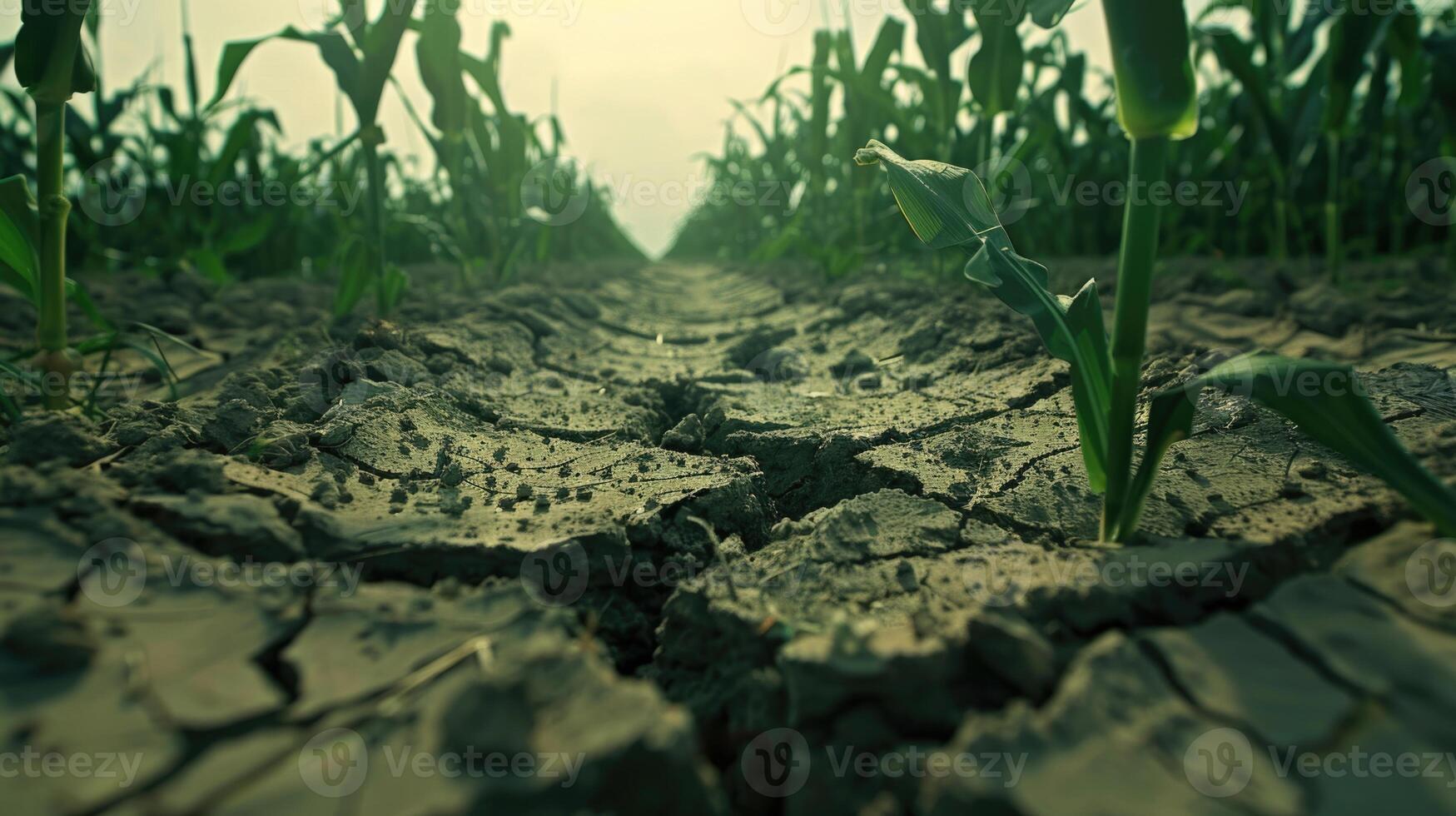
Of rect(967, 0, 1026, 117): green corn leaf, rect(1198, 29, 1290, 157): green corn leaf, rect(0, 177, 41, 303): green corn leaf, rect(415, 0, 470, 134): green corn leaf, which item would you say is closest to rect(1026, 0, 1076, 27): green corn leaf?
rect(967, 0, 1026, 117): green corn leaf

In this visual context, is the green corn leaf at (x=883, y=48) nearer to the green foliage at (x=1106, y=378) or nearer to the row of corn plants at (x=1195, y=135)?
A: the row of corn plants at (x=1195, y=135)

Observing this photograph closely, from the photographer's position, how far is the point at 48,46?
1403 mm

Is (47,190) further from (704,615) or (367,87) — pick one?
(704,615)

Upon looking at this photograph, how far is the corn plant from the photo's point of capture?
2.22 m

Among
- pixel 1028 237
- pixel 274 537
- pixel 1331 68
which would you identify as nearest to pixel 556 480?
pixel 274 537

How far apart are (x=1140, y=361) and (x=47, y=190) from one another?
1.90 meters

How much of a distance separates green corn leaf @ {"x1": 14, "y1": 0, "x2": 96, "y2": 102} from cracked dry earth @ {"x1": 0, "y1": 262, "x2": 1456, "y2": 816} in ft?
2.05

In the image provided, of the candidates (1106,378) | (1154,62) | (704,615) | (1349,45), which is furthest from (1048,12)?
(1349,45)

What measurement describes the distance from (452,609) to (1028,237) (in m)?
3.89

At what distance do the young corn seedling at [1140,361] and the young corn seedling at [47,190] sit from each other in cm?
167

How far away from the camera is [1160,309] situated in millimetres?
2566

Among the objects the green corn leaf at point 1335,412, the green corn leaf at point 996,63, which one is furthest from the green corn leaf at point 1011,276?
the green corn leaf at point 996,63

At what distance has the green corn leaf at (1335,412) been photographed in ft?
2.57

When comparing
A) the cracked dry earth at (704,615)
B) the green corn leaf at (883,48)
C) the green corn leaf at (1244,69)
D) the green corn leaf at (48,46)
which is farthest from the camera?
the green corn leaf at (883,48)
